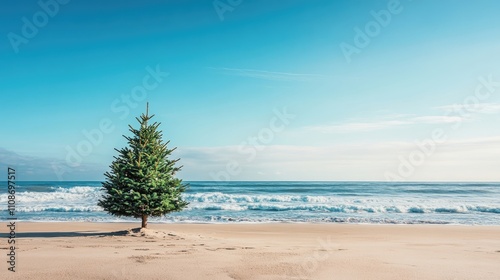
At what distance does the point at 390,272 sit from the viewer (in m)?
7.10

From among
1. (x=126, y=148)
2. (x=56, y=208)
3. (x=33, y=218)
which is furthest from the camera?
(x=56, y=208)

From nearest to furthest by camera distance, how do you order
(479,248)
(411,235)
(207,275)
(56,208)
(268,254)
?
(207,275) < (268,254) < (479,248) < (411,235) < (56,208)

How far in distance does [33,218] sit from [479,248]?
23.9m

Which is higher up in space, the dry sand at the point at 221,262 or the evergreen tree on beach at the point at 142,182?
the evergreen tree on beach at the point at 142,182

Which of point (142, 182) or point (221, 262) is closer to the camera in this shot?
point (221, 262)

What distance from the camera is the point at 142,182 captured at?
1362cm

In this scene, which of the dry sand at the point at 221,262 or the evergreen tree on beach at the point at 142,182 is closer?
the dry sand at the point at 221,262

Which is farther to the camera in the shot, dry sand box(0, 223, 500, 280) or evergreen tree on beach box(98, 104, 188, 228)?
evergreen tree on beach box(98, 104, 188, 228)

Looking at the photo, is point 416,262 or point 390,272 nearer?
point 390,272

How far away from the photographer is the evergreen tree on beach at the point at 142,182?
1345cm

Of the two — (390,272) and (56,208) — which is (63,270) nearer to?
(390,272)

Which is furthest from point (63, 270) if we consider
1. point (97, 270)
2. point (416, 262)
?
point (416, 262)

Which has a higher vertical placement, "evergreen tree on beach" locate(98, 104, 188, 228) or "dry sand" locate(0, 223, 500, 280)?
"evergreen tree on beach" locate(98, 104, 188, 228)

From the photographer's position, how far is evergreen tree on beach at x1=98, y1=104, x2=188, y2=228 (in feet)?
44.1
